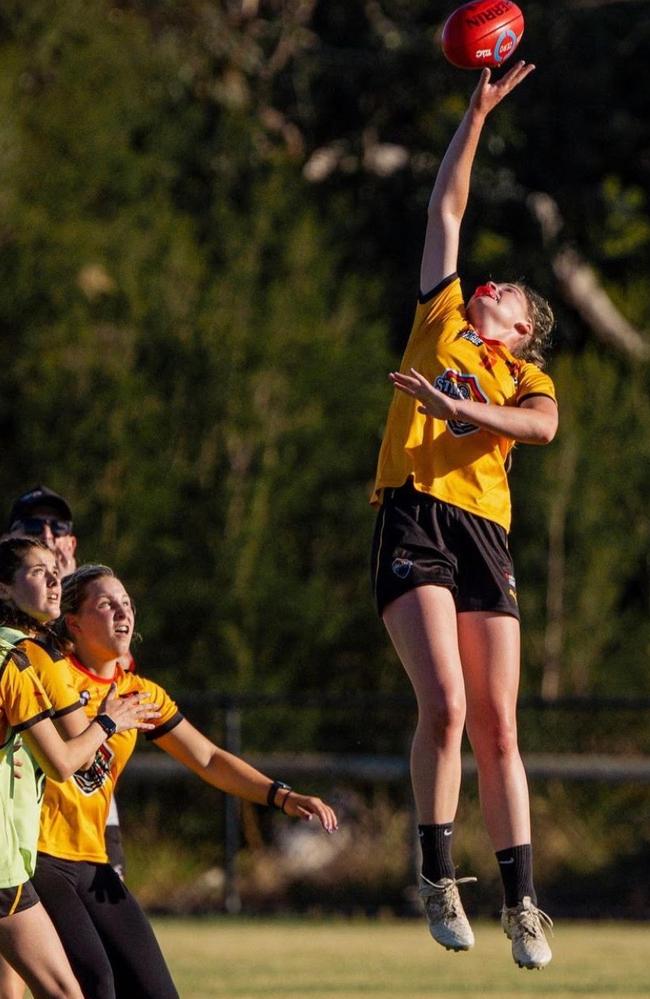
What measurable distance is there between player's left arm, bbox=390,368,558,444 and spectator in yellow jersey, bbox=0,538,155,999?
3.99 feet

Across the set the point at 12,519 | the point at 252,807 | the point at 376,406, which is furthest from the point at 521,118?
the point at 12,519

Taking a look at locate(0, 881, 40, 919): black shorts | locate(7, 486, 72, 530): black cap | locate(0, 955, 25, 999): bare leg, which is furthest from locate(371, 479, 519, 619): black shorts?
locate(7, 486, 72, 530): black cap

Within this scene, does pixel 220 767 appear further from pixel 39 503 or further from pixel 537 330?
pixel 39 503

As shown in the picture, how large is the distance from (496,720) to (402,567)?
0.57 metres

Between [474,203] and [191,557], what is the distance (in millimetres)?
5316

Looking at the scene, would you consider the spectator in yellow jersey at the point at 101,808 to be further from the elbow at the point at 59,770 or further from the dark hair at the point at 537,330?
the dark hair at the point at 537,330

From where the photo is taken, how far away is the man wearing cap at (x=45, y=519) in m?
7.68

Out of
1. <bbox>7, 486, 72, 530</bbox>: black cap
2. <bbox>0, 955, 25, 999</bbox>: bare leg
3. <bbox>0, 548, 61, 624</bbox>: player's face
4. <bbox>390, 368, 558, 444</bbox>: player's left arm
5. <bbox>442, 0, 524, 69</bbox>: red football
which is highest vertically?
<bbox>442, 0, 524, 69</bbox>: red football

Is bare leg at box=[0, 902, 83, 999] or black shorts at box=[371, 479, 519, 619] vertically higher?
black shorts at box=[371, 479, 519, 619]

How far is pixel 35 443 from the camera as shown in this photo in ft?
47.9

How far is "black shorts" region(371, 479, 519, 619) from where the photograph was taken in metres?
5.82

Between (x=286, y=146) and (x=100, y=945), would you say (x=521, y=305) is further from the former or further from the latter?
Result: (x=286, y=146)

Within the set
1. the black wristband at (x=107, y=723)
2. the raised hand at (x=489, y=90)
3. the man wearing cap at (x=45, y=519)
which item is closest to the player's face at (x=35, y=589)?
the black wristband at (x=107, y=723)

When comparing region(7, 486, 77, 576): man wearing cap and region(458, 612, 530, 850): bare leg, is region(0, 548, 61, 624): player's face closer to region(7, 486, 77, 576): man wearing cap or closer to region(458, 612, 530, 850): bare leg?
region(458, 612, 530, 850): bare leg
